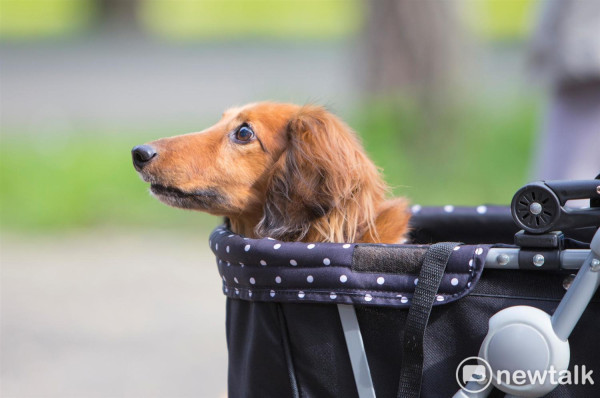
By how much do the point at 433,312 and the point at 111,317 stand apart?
10.9 ft

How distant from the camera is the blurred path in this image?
379 centimetres

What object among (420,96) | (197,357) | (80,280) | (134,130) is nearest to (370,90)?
(420,96)

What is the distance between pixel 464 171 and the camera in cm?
712

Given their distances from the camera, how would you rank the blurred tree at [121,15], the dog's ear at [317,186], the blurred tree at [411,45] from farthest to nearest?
1. the blurred tree at [121,15]
2. the blurred tree at [411,45]
3. the dog's ear at [317,186]

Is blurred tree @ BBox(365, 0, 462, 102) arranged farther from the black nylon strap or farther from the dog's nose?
the black nylon strap

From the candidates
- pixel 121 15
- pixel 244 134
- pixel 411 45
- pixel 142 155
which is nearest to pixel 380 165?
pixel 411 45

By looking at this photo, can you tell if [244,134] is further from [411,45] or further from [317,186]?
[411,45]

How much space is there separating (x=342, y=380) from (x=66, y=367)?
2.51 metres

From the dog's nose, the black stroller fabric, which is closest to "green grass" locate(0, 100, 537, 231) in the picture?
the dog's nose

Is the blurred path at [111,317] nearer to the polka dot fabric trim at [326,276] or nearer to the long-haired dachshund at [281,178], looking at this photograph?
the long-haired dachshund at [281,178]

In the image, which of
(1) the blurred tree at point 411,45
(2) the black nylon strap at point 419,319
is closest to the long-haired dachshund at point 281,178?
(2) the black nylon strap at point 419,319

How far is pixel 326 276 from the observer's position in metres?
1.81

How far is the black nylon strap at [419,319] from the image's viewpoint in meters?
1.71

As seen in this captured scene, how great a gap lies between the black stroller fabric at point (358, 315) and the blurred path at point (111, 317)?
6.11ft
